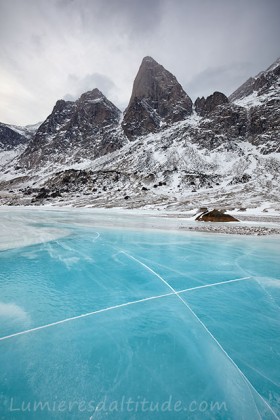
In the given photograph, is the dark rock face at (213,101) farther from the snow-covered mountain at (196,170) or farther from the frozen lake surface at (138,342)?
the frozen lake surface at (138,342)

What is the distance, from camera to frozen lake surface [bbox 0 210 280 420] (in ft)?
12.0

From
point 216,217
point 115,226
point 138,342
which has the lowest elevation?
point 115,226

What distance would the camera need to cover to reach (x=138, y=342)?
518 centimetres

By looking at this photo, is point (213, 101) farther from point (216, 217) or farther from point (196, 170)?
point (216, 217)

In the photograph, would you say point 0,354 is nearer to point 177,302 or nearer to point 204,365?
point 204,365

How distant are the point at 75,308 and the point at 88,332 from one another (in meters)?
1.27

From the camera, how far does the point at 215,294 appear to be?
7.73 m

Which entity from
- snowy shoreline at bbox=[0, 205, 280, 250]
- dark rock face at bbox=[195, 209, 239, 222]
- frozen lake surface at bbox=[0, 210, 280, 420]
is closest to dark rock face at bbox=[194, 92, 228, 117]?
snowy shoreline at bbox=[0, 205, 280, 250]

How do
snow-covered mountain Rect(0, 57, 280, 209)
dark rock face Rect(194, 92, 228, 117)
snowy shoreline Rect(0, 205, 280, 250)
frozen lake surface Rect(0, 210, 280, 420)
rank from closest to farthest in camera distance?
frozen lake surface Rect(0, 210, 280, 420), snowy shoreline Rect(0, 205, 280, 250), snow-covered mountain Rect(0, 57, 280, 209), dark rock face Rect(194, 92, 228, 117)

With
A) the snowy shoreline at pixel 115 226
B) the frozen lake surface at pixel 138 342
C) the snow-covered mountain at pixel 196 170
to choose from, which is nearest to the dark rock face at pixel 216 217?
the snowy shoreline at pixel 115 226

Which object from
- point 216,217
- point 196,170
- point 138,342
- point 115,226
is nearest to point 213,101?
point 196,170

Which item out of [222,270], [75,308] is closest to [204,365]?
[75,308]

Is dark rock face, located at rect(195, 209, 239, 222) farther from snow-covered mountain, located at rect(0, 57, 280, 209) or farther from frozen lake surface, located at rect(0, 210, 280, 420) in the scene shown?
snow-covered mountain, located at rect(0, 57, 280, 209)

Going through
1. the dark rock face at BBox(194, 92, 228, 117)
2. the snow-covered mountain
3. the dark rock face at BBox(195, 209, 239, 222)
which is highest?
the dark rock face at BBox(194, 92, 228, 117)
